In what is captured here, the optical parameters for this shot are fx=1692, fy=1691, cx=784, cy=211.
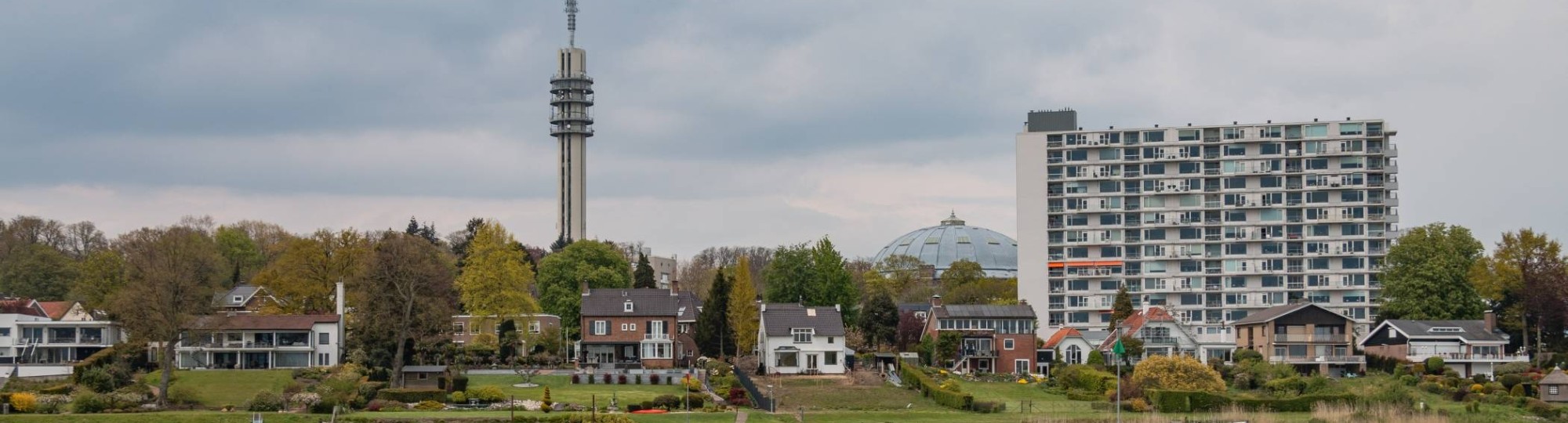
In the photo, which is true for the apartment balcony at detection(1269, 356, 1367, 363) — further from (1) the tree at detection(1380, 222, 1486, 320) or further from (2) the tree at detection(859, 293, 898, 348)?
(2) the tree at detection(859, 293, 898, 348)

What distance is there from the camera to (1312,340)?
115m

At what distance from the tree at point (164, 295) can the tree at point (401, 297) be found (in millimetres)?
9057

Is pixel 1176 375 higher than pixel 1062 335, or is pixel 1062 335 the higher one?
pixel 1062 335

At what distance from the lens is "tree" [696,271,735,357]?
11488 centimetres

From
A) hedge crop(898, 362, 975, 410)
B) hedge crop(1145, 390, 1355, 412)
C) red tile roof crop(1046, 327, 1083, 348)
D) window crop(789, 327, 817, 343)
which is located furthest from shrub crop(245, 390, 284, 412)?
red tile roof crop(1046, 327, 1083, 348)

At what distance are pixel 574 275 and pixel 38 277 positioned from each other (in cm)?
4115

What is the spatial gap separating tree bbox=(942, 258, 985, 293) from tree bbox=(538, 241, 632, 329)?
35056 mm

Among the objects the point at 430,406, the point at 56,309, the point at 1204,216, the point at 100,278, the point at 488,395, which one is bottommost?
the point at 430,406

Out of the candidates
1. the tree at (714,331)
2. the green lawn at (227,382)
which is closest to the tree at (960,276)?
the tree at (714,331)

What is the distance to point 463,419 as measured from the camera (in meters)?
74.6

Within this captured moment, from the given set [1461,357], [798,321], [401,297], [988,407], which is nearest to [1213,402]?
[988,407]

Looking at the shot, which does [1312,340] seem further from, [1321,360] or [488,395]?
[488,395]

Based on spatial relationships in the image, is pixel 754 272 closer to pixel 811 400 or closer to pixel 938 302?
pixel 938 302

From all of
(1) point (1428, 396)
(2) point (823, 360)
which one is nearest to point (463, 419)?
(2) point (823, 360)
